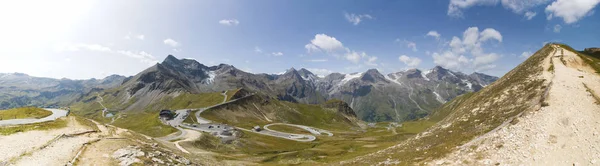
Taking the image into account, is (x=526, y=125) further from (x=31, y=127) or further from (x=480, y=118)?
(x=31, y=127)

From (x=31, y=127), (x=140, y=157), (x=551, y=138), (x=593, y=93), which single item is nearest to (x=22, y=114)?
(x=31, y=127)

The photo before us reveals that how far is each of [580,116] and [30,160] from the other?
6889 centimetres

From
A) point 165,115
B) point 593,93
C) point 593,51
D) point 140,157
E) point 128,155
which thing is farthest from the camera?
point 165,115

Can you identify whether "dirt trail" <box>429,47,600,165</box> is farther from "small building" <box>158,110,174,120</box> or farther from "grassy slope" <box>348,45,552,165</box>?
"small building" <box>158,110,174,120</box>

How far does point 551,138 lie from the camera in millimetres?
31703

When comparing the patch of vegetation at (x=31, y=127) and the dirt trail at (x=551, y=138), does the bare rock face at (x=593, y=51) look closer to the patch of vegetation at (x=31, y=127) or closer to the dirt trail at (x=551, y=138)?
the dirt trail at (x=551, y=138)

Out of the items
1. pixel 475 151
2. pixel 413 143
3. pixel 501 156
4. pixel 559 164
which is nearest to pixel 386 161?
pixel 413 143

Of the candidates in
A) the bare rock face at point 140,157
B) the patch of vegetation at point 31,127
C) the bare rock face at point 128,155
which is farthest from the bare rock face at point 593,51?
the patch of vegetation at point 31,127

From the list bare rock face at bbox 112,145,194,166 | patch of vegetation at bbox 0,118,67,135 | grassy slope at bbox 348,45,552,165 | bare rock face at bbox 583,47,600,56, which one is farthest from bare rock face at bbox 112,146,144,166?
bare rock face at bbox 583,47,600,56

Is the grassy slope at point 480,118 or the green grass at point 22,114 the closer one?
the grassy slope at point 480,118

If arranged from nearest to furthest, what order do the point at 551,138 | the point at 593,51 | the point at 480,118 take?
the point at 551,138 → the point at 480,118 → the point at 593,51

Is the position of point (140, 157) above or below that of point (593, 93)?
below

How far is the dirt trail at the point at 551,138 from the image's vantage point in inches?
1144

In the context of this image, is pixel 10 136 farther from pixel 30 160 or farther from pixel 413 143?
pixel 413 143
